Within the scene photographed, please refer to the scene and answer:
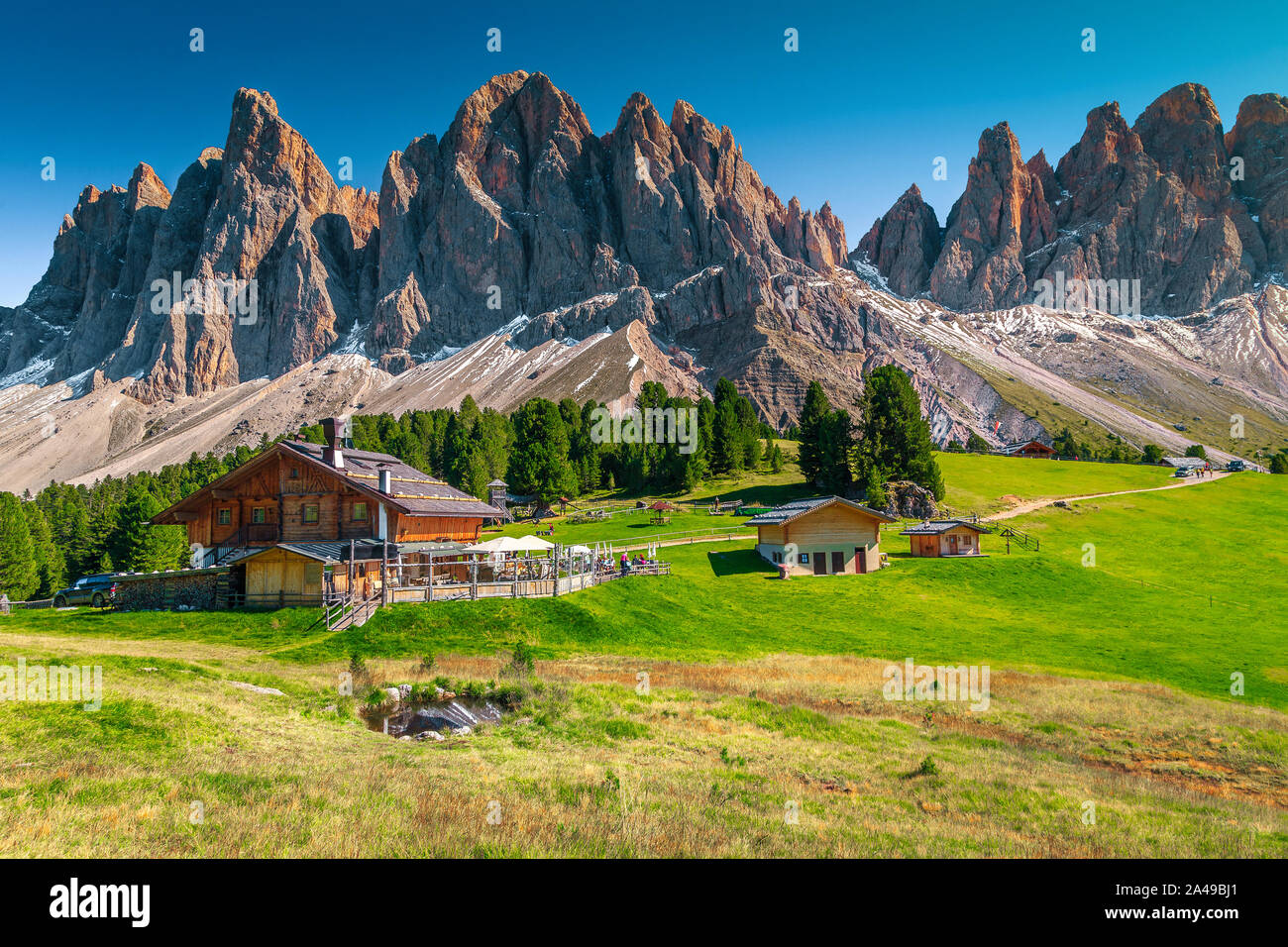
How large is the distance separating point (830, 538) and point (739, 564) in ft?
22.7

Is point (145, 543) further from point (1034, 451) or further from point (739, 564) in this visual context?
point (1034, 451)

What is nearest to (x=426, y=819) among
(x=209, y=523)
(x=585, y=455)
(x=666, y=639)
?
(x=666, y=639)

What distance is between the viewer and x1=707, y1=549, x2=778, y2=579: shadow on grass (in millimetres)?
48656

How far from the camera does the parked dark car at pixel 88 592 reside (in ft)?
137

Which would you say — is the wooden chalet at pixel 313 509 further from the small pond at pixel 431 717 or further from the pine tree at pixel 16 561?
the pine tree at pixel 16 561

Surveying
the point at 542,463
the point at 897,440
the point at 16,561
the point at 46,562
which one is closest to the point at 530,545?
the point at 542,463

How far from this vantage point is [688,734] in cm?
1705

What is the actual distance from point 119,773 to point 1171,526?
78738 millimetres

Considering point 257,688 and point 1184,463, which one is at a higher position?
point 1184,463

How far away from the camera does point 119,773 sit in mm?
10664

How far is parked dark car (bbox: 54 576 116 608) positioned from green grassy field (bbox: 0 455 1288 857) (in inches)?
361

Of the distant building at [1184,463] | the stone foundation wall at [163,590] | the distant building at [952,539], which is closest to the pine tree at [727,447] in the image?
the distant building at [952,539]

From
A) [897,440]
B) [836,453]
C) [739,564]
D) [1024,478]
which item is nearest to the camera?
[739,564]
